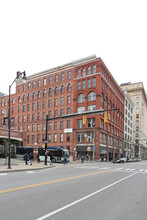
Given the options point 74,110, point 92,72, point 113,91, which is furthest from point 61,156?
point 113,91

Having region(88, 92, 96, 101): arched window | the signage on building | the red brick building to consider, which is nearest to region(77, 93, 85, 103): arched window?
the red brick building

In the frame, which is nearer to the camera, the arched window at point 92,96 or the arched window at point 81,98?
the arched window at point 92,96

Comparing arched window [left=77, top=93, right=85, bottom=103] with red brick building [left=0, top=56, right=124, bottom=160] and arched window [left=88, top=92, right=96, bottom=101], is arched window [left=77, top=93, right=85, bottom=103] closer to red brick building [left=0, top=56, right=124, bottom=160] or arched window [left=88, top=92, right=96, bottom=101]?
red brick building [left=0, top=56, right=124, bottom=160]

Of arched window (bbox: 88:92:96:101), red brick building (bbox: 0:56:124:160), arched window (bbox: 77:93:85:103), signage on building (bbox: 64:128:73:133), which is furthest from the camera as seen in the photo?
signage on building (bbox: 64:128:73:133)

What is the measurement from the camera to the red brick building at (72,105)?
5753 centimetres

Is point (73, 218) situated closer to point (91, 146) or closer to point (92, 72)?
point (91, 146)

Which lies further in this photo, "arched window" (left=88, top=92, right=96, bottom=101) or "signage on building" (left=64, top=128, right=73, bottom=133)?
"signage on building" (left=64, top=128, right=73, bottom=133)

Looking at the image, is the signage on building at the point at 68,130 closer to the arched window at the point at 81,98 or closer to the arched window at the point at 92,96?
the arched window at the point at 81,98

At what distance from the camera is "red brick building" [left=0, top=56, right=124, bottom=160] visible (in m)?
57.5

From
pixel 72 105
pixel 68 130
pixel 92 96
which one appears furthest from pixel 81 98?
pixel 68 130

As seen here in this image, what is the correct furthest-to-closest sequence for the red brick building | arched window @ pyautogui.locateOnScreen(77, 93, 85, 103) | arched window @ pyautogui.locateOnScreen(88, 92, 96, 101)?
arched window @ pyautogui.locateOnScreen(77, 93, 85, 103)
arched window @ pyautogui.locateOnScreen(88, 92, 96, 101)
the red brick building

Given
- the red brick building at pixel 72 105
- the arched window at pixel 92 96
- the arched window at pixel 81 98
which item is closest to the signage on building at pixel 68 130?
the red brick building at pixel 72 105

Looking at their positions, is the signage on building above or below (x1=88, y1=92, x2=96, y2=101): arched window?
below

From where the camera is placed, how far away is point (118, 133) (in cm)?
7881
